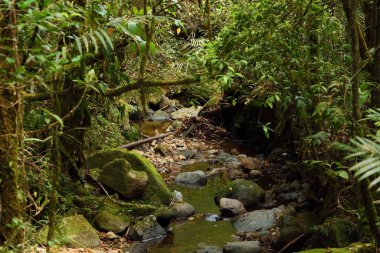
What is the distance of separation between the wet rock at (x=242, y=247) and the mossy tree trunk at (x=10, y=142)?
140 inches

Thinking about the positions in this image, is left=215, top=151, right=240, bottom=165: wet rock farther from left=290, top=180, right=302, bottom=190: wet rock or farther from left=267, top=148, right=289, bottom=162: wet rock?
left=290, top=180, right=302, bottom=190: wet rock

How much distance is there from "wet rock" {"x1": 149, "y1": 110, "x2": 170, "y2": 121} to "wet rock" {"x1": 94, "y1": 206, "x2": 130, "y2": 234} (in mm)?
7391

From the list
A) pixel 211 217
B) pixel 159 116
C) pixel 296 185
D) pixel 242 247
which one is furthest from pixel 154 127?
pixel 242 247

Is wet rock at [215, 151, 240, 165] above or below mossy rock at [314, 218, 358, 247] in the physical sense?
below

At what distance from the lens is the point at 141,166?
722 cm

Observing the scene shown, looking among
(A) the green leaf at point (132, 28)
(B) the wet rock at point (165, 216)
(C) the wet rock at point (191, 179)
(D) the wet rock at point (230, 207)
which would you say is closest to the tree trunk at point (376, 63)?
(A) the green leaf at point (132, 28)

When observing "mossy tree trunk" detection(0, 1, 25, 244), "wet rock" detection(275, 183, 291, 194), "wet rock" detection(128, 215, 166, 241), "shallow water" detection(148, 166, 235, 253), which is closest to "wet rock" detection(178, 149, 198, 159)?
"shallow water" detection(148, 166, 235, 253)

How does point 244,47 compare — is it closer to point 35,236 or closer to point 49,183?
point 49,183

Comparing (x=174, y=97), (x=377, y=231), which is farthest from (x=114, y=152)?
(x=174, y=97)

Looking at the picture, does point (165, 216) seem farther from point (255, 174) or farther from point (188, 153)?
point (188, 153)

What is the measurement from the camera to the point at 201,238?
620cm

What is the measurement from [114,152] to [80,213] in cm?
142

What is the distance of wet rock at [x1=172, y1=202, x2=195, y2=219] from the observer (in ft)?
22.4

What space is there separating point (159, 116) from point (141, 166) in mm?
6557
